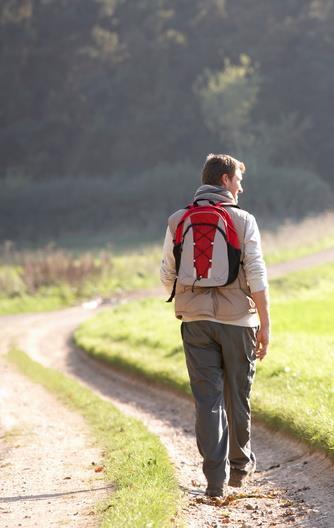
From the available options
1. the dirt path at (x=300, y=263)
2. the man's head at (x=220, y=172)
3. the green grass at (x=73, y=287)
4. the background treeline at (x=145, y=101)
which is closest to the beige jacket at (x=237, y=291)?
the man's head at (x=220, y=172)

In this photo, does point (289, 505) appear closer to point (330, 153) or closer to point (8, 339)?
point (8, 339)

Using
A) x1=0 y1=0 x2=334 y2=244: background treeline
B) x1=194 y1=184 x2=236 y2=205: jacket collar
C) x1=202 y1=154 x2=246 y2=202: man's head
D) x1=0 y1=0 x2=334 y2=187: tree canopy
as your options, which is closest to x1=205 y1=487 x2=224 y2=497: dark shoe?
x1=194 y1=184 x2=236 y2=205: jacket collar

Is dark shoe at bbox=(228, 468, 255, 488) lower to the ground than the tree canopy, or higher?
lower

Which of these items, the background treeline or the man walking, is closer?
the man walking

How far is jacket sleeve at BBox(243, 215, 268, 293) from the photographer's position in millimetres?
7746

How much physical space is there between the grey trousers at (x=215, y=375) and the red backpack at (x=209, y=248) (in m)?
0.37

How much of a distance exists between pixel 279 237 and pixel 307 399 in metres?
32.2

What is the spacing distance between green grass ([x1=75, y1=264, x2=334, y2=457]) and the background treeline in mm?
35697

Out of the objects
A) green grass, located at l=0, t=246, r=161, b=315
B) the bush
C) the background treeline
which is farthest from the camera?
the background treeline

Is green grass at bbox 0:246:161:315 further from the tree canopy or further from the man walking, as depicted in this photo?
the tree canopy

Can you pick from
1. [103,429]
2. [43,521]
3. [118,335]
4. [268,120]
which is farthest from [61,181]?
[43,521]

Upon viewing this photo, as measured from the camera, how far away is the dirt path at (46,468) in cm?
754

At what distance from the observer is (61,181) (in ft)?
237

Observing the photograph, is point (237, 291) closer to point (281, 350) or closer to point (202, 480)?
point (202, 480)
